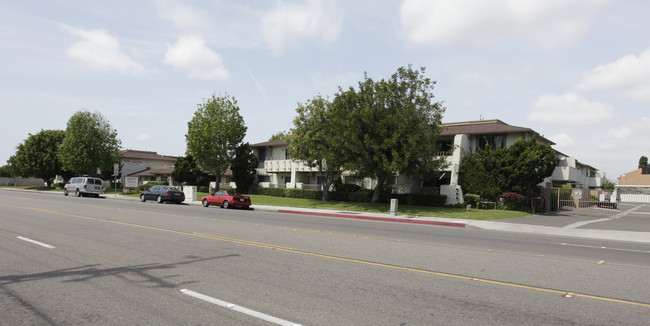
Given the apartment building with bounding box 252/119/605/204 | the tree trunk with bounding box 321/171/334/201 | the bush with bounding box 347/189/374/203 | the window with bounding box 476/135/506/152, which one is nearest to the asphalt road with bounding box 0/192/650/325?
the apartment building with bounding box 252/119/605/204

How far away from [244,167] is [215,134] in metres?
4.89

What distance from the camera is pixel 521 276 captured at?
749 centimetres

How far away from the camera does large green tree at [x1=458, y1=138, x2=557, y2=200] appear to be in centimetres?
2828

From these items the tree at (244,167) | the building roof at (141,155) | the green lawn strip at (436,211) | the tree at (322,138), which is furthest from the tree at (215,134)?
the building roof at (141,155)

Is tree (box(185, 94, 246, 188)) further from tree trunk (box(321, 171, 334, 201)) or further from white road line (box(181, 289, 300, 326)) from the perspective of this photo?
white road line (box(181, 289, 300, 326))

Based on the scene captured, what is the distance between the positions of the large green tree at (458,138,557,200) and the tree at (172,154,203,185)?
33696mm

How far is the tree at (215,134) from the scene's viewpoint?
1727 inches

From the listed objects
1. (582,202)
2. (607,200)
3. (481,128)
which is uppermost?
(481,128)

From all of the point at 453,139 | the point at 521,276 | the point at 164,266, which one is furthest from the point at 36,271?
the point at 453,139

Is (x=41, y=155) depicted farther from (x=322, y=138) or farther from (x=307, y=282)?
(x=307, y=282)

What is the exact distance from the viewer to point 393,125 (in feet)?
92.9

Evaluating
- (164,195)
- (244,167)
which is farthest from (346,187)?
(164,195)

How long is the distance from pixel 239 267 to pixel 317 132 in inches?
1055

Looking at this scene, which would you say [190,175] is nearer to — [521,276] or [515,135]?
[515,135]
